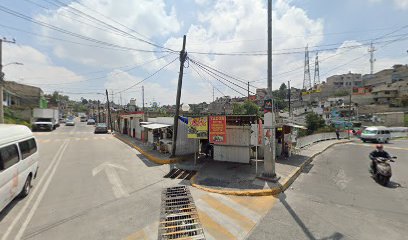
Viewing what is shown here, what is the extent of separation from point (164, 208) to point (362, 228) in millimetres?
5268

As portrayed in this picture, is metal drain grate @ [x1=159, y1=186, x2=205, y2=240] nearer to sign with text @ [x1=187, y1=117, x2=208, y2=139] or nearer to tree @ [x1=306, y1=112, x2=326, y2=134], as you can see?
sign with text @ [x1=187, y1=117, x2=208, y2=139]

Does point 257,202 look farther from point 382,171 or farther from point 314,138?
point 314,138

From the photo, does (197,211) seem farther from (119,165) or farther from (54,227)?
(119,165)

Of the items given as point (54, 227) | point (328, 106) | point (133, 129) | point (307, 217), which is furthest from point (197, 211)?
point (328, 106)

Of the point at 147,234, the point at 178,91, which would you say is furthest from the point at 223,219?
the point at 178,91

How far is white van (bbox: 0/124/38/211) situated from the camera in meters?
5.52

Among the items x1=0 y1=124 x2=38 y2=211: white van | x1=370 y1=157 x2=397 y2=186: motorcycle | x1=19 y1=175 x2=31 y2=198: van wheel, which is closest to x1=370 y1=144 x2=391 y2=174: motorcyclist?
x1=370 y1=157 x2=397 y2=186: motorcycle

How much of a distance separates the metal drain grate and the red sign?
3974mm

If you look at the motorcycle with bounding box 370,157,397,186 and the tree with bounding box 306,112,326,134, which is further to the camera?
the tree with bounding box 306,112,326,134

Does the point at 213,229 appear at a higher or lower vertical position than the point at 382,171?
lower

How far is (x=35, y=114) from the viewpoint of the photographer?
34406 mm

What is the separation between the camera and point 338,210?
643cm

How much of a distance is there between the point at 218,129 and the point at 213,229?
6207 mm

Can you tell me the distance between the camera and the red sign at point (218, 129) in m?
10.8
